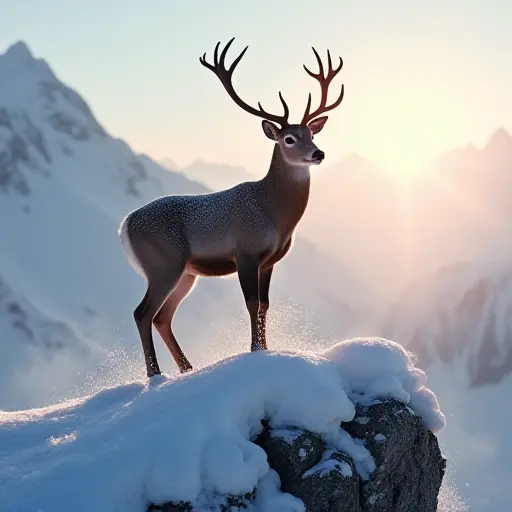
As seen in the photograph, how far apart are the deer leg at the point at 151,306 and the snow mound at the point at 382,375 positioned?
223cm

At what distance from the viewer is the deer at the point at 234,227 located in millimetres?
9289

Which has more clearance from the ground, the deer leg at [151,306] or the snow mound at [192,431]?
the deer leg at [151,306]

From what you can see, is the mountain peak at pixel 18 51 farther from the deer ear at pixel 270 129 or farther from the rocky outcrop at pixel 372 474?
the rocky outcrop at pixel 372 474

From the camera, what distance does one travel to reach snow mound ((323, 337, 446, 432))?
26.4ft

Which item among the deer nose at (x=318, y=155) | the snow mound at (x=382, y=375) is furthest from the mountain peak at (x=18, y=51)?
the snow mound at (x=382, y=375)

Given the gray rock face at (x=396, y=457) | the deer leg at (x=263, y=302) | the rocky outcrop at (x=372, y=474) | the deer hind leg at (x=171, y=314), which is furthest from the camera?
the deer hind leg at (x=171, y=314)

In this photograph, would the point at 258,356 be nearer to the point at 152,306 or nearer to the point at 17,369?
the point at 152,306

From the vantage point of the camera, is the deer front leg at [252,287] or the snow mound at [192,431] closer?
the snow mound at [192,431]

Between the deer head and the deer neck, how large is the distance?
4.8 inches

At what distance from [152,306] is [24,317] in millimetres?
94428

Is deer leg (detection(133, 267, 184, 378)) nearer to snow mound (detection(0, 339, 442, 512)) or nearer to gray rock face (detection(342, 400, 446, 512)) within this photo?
snow mound (detection(0, 339, 442, 512))

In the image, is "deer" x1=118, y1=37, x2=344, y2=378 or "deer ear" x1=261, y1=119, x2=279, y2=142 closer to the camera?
"deer" x1=118, y1=37, x2=344, y2=378

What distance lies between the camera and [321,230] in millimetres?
135625

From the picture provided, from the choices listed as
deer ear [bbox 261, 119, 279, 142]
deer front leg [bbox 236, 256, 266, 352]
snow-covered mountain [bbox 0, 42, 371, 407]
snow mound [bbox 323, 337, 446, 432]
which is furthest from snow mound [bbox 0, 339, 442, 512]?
snow-covered mountain [bbox 0, 42, 371, 407]
